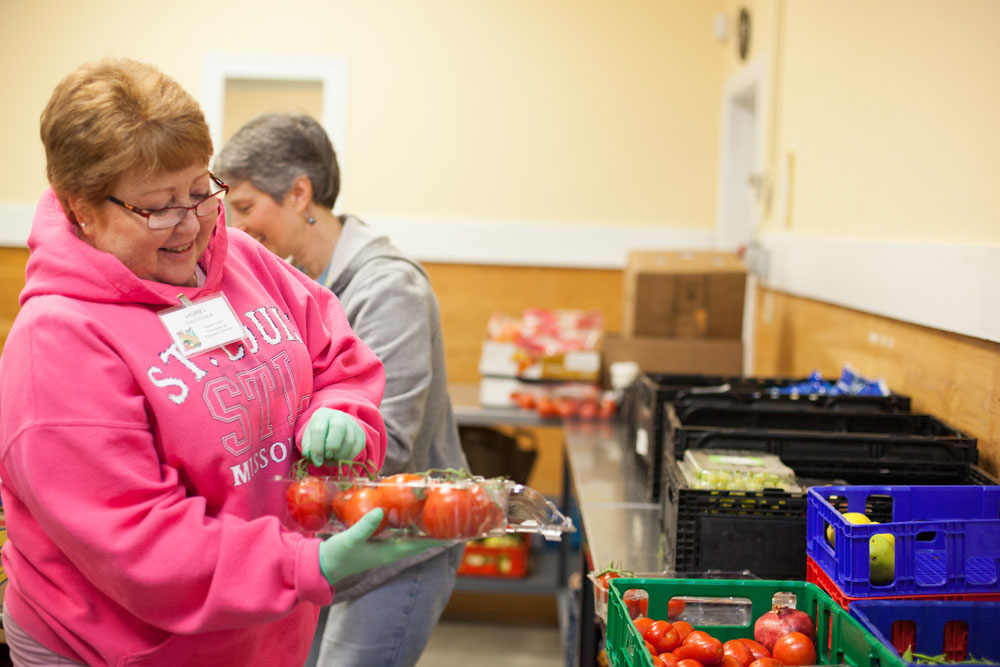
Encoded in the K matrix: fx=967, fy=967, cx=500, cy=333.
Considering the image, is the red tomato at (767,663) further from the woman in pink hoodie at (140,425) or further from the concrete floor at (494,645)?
the concrete floor at (494,645)

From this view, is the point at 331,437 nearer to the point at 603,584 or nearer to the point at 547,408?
the point at 603,584

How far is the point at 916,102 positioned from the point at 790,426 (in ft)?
3.21

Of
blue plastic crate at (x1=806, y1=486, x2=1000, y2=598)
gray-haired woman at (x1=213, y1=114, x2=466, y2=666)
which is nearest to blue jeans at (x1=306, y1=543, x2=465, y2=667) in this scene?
gray-haired woman at (x1=213, y1=114, x2=466, y2=666)

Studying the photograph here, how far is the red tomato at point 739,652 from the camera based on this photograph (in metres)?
1.52

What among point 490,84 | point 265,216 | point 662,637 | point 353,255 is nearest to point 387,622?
point 662,637

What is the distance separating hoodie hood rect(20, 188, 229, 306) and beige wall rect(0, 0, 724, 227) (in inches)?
172

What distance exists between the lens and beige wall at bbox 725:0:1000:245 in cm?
225

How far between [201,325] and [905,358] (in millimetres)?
2002

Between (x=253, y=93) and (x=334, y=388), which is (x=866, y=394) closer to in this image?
(x=334, y=388)

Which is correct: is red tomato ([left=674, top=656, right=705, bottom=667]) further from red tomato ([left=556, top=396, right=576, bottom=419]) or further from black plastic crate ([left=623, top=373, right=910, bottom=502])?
red tomato ([left=556, top=396, right=576, bottom=419])

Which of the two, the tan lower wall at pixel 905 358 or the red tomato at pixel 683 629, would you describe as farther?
the tan lower wall at pixel 905 358

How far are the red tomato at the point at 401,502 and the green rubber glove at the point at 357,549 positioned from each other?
7 centimetres

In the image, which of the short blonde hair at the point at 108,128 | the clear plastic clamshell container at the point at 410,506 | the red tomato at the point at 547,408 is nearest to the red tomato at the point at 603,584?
the clear plastic clamshell container at the point at 410,506

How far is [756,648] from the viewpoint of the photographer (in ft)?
5.08
